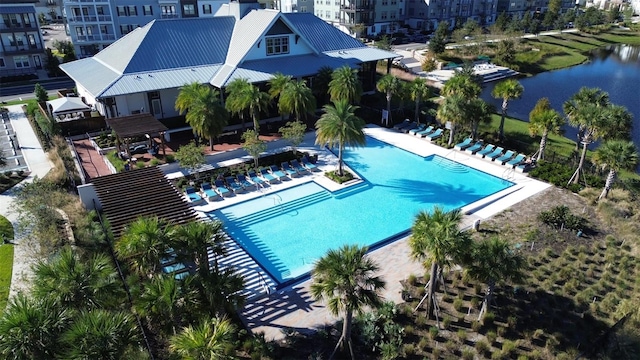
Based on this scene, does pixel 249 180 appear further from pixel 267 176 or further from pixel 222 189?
pixel 222 189

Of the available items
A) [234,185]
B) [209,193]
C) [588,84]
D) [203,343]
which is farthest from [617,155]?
[588,84]

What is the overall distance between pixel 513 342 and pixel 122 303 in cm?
1610

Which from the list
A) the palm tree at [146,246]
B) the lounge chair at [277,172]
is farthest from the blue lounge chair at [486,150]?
the palm tree at [146,246]

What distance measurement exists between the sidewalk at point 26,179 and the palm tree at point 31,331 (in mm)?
6088

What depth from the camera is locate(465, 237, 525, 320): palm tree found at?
718 inches

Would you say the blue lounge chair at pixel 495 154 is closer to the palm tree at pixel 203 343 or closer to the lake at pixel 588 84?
the lake at pixel 588 84

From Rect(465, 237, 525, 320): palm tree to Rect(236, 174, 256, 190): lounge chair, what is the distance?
1727cm

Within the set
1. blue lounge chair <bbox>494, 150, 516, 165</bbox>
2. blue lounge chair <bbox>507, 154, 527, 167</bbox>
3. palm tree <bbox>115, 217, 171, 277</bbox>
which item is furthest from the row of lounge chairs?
blue lounge chair <bbox>507, 154, 527, 167</bbox>

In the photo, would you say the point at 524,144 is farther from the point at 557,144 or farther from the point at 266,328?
the point at 266,328

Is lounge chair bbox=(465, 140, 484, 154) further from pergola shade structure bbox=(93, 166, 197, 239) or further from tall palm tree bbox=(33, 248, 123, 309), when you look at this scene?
tall palm tree bbox=(33, 248, 123, 309)

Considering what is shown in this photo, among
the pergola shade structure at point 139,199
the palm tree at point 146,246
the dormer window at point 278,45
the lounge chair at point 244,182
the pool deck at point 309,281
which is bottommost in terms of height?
the pool deck at point 309,281

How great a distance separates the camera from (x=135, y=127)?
109 ft

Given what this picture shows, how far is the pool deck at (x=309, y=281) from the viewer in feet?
64.3

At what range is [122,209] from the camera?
2488 cm
